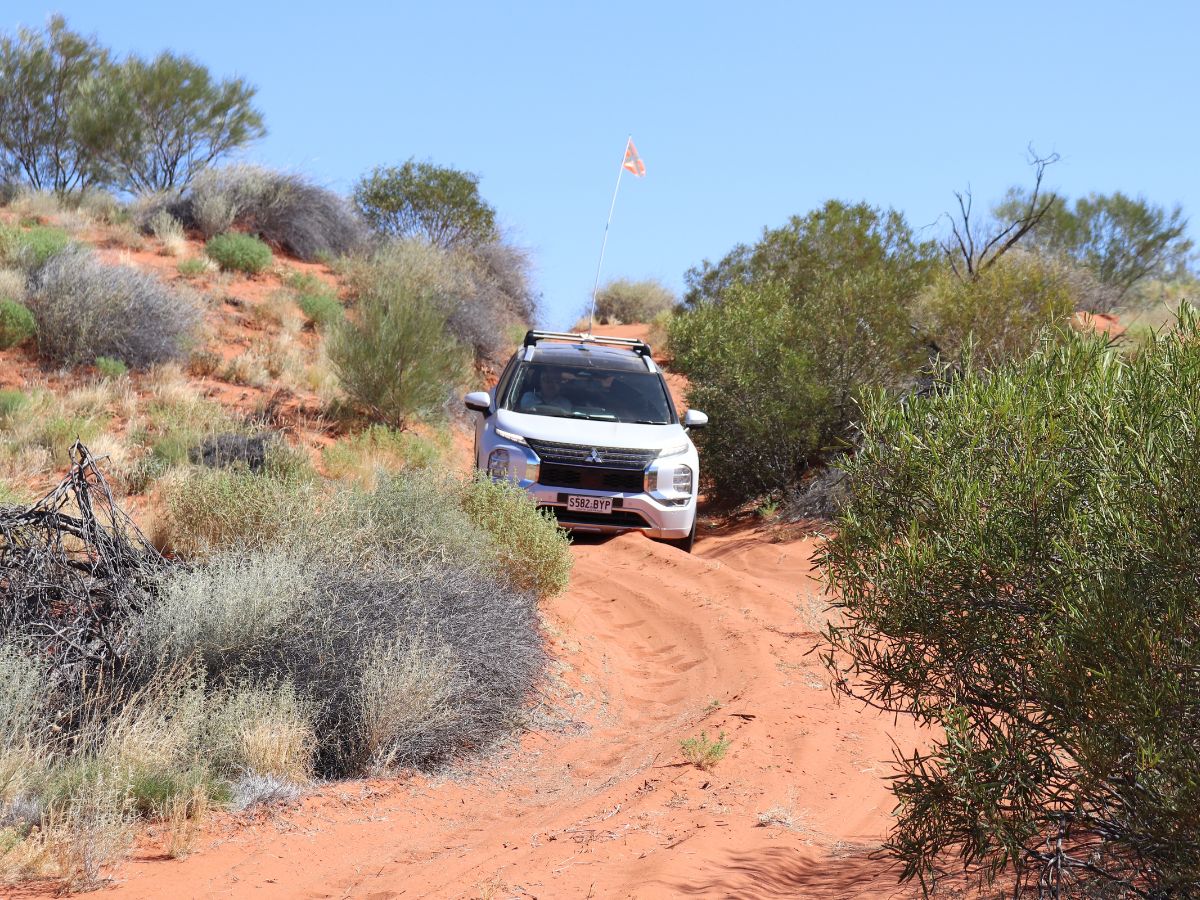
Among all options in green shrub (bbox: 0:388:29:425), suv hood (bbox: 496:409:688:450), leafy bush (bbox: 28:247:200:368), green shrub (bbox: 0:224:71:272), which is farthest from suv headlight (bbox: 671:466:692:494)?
green shrub (bbox: 0:224:71:272)

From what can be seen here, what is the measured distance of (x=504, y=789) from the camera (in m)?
6.22

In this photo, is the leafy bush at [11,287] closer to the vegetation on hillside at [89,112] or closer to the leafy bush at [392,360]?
the leafy bush at [392,360]

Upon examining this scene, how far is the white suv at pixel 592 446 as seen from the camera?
10844mm

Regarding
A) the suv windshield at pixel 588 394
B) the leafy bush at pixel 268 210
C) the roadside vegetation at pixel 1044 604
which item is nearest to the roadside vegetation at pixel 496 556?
the roadside vegetation at pixel 1044 604

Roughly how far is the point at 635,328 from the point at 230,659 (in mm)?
28784

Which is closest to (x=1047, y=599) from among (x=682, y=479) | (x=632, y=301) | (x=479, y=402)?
(x=682, y=479)

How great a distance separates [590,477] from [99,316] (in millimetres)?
8769

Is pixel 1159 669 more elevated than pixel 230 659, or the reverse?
pixel 1159 669

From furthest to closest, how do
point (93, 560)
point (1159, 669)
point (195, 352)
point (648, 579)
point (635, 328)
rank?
1. point (635, 328)
2. point (195, 352)
3. point (648, 579)
4. point (93, 560)
5. point (1159, 669)

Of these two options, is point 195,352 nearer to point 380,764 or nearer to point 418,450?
point 418,450

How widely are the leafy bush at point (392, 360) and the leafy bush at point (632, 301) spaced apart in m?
20.9

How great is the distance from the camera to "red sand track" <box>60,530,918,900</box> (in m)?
4.64

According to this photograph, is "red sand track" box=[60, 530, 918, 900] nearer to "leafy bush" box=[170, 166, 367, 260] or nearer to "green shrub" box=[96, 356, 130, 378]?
"green shrub" box=[96, 356, 130, 378]

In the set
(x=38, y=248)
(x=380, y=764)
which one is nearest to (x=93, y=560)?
(x=380, y=764)
